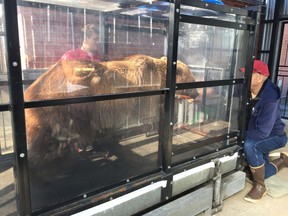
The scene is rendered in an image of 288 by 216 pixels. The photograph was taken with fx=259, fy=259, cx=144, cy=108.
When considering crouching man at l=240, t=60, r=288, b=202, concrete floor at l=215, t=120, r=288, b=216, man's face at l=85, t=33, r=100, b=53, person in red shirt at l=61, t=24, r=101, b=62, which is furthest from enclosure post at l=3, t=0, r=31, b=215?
crouching man at l=240, t=60, r=288, b=202

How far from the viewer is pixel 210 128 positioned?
2.39m

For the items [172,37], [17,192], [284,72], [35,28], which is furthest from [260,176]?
[284,72]

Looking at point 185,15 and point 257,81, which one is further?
point 257,81

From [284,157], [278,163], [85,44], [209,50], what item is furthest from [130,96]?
[284,157]

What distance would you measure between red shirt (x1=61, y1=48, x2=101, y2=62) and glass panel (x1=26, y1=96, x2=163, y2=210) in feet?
0.90

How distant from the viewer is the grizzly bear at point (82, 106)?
1.43 m

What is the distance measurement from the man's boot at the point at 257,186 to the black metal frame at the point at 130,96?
13.2 inches

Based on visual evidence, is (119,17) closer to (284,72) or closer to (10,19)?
(10,19)

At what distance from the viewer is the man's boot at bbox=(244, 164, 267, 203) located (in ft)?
8.23

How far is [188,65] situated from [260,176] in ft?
4.64

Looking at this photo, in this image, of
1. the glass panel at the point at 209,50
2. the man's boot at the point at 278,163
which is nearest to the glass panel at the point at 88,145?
the glass panel at the point at 209,50

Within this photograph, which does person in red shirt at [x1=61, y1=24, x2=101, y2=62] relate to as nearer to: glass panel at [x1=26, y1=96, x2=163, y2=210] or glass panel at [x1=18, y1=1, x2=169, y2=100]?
glass panel at [x1=18, y1=1, x2=169, y2=100]

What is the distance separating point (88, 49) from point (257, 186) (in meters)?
2.12

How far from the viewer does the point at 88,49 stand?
1.52 meters
